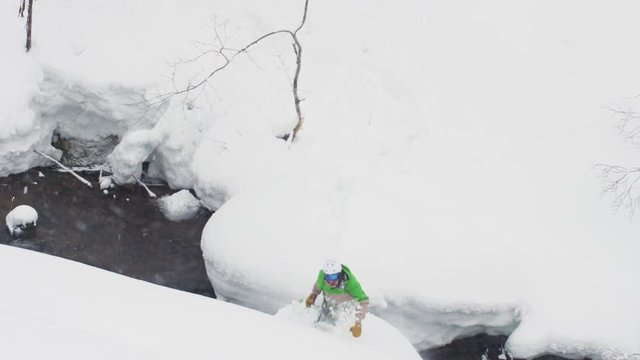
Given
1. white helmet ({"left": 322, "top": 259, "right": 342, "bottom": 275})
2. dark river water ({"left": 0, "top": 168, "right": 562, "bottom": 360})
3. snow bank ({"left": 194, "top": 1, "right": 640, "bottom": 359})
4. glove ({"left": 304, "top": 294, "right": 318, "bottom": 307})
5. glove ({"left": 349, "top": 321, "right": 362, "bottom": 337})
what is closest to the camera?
white helmet ({"left": 322, "top": 259, "right": 342, "bottom": 275})

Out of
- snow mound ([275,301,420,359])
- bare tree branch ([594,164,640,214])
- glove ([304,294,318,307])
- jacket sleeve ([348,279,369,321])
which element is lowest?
snow mound ([275,301,420,359])

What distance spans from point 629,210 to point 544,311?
2596 millimetres

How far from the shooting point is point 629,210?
30.6 ft

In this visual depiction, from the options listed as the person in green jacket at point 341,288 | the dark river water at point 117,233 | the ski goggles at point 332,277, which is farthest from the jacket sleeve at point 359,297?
the dark river water at point 117,233

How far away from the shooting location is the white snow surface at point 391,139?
8.22 m

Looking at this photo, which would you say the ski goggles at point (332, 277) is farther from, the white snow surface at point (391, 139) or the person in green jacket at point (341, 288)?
the white snow surface at point (391, 139)

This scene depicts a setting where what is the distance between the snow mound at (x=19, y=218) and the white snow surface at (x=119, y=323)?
3998 millimetres

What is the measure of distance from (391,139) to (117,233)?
201 inches

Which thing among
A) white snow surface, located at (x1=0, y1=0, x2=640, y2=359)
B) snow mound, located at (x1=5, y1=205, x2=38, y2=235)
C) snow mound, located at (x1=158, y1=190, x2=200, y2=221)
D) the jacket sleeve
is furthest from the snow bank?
snow mound, located at (x1=5, y1=205, x2=38, y2=235)

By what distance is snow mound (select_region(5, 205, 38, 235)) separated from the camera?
9.36 meters

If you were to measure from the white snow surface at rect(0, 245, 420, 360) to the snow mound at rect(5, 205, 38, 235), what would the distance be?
4.00 meters

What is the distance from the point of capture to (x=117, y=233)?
397 inches

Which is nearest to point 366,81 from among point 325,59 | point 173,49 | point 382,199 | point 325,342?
point 325,59

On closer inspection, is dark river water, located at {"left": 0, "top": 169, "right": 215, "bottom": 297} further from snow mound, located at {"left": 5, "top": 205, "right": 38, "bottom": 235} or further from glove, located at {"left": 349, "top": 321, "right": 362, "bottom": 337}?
glove, located at {"left": 349, "top": 321, "right": 362, "bottom": 337}
